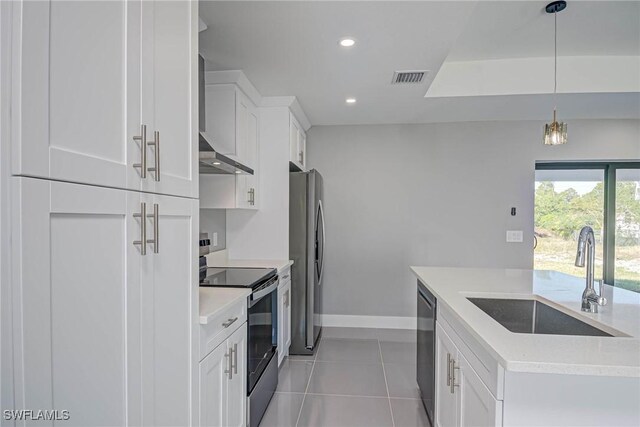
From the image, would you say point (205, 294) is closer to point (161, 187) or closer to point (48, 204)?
point (161, 187)

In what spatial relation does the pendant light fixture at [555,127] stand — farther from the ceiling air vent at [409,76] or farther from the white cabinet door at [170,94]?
the white cabinet door at [170,94]

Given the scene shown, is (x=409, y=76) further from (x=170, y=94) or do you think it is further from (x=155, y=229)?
(x=155, y=229)

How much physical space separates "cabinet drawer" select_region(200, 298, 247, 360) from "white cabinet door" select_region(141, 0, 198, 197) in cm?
57

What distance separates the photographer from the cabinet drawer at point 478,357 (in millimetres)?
1125

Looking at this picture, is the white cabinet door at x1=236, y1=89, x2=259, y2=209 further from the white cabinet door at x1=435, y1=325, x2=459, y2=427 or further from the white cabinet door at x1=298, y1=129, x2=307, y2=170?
the white cabinet door at x1=435, y1=325, x2=459, y2=427

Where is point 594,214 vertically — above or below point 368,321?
above

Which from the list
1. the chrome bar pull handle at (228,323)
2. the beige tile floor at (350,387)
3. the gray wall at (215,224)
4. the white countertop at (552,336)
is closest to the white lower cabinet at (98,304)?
the chrome bar pull handle at (228,323)

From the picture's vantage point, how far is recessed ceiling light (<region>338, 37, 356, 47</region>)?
7.14 feet

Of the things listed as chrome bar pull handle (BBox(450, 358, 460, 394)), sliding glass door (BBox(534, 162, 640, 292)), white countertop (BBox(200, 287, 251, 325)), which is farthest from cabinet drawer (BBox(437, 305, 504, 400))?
sliding glass door (BBox(534, 162, 640, 292))

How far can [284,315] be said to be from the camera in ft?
9.89

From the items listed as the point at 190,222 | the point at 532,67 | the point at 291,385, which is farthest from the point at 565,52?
the point at 291,385

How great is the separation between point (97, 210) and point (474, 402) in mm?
1461

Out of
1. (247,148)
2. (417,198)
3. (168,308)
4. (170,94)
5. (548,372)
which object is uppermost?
(247,148)

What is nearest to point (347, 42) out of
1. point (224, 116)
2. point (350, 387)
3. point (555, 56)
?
point (224, 116)
